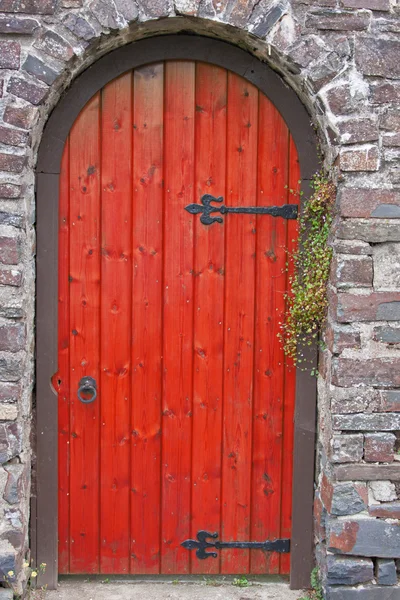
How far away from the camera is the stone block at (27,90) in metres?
3.22

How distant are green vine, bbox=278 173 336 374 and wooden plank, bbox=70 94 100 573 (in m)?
0.96

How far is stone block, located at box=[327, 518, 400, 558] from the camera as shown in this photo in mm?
3361

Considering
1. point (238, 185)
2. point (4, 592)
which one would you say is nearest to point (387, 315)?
point (238, 185)

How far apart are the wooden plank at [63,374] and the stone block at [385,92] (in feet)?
4.77

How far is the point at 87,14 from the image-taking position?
10.5 ft

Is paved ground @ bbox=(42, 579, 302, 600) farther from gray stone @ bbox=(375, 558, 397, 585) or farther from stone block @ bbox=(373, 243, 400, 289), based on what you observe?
stone block @ bbox=(373, 243, 400, 289)

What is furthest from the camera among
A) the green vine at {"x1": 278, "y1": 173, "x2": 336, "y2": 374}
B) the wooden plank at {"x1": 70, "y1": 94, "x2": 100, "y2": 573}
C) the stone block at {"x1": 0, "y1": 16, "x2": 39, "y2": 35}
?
the wooden plank at {"x1": 70, "y1": 94, "x2": 100, "y2": 573}

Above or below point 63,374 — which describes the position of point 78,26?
above

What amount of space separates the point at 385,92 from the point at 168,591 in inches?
102

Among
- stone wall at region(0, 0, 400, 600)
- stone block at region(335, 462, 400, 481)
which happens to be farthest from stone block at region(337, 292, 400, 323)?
stone block at region(335, 462, 400, 481)

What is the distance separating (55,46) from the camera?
322 centimetres

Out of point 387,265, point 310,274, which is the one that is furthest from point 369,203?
point 310,274

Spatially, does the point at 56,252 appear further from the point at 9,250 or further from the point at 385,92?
the point at 385,92

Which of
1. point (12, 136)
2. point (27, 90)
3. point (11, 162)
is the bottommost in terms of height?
point (11, 162)
